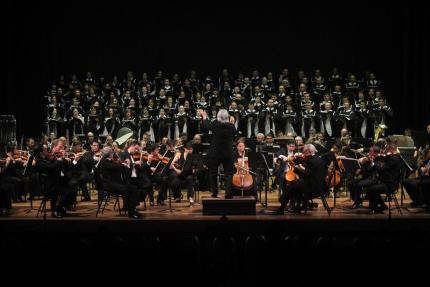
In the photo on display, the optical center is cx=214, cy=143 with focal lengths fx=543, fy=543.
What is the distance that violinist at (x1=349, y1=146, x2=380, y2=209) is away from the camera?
28.9ft

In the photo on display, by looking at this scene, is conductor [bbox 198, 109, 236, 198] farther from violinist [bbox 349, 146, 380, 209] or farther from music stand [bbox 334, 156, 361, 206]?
violinist [bbox 349, 146, 380, 209]

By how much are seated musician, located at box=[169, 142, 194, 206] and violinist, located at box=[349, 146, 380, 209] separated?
290cm

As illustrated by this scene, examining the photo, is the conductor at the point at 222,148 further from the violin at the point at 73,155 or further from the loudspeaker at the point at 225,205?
the violin at the point at 73,155

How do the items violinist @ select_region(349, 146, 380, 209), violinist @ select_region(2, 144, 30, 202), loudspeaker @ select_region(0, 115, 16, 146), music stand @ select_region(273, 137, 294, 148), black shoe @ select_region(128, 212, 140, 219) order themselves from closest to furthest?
black shoe @ select_region(128, 212, 140, 219) < violinist @ select_region(349, 146, 380, 209) < violinist @ select_region(2, 144, 30, 202) < music stand @ select_region(273, 137, 294, 148) < loudspeaker @ select_region(0, 115, 16, 146)

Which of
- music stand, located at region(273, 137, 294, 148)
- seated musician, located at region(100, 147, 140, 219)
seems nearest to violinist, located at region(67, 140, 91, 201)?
seated musician, located at region(100, 147, 140, 219)

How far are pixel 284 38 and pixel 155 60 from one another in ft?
14.7

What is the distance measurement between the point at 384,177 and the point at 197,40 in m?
11.2

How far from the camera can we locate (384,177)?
869 centimetres

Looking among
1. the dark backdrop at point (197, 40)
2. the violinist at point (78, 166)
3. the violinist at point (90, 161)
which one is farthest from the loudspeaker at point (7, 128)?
the violinist at point (78, 166)

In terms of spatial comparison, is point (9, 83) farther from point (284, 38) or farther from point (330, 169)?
point (330, 169)

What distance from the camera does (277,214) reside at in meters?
8.44

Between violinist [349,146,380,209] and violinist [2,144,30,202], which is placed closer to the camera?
violinist [349,146,380,209]

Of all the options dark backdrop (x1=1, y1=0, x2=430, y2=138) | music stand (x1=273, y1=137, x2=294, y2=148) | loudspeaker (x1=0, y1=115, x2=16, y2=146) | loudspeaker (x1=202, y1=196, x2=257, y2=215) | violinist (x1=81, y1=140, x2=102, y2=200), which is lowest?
loudspeaker (x1=202, y1=196, x2=257, y2=215)
